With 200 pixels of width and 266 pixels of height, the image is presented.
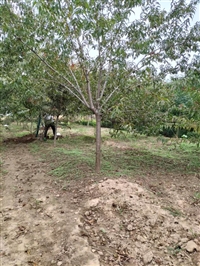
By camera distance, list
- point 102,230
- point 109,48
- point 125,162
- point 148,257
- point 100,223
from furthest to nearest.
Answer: point 125,162 < point 109,48 < point 100,223 < point 102,230 < point 148,257

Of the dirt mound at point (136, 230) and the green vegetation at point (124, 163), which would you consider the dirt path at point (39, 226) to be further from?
the green vegetation at point (124, 163)

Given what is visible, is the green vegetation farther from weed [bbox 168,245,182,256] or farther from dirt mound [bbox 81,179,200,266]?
weed [bbox 168,245,182,256]

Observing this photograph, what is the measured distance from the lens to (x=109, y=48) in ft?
12.9

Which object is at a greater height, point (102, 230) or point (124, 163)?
point (124, 163)

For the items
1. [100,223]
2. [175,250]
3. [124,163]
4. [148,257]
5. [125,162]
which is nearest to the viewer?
[148,257]

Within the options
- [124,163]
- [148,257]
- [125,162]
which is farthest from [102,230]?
[125,162]

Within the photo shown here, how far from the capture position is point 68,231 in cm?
248

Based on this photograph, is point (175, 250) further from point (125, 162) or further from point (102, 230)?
point (125, 162)

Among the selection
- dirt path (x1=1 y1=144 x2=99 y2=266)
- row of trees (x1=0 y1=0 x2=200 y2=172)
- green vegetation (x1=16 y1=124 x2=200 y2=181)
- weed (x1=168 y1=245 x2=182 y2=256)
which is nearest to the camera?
dirt path (x1=1 y1=144 x2=99 y2=266)

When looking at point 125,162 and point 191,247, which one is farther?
point 125,162

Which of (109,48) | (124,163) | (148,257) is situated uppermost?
(109,48)

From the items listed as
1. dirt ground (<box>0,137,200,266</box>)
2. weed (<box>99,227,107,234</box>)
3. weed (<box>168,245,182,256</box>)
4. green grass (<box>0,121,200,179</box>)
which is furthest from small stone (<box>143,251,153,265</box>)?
green grass (<box>0,121,200,179</box>)

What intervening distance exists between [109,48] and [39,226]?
126 inches

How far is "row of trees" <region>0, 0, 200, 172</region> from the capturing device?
11.1 ft
